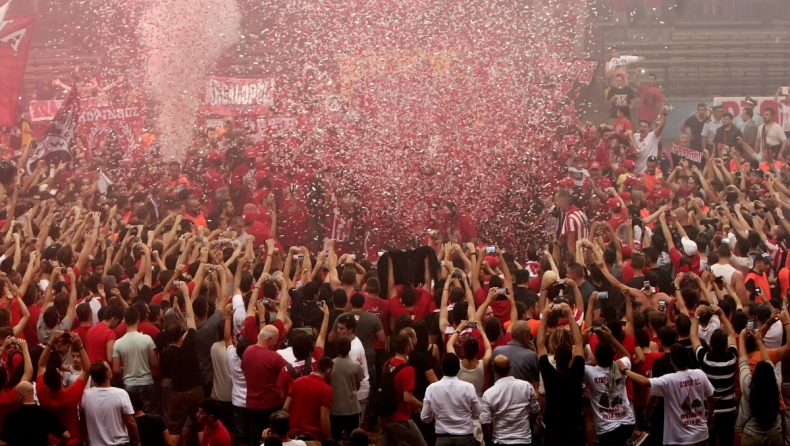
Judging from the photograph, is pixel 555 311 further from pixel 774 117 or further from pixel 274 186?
pixel 774 117

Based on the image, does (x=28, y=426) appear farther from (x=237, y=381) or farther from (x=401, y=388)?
(x=401, y=388)

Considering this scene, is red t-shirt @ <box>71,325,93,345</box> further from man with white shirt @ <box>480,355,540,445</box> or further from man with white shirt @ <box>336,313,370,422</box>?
man with white shirt @ <box>480,355,540,445</box>

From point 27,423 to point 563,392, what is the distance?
2.69 m

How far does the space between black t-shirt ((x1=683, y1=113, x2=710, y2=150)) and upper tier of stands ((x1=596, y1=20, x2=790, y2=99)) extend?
2.50 meters

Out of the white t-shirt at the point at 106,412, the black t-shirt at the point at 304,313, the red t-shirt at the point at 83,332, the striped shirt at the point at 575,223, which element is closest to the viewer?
the white t-shirt at the point at 106,412

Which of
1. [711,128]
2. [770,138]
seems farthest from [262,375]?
[770,138]

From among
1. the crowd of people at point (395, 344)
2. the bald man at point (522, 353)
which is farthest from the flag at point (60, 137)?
the bald man at point (522, 353)

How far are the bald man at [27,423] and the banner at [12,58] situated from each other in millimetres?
12835

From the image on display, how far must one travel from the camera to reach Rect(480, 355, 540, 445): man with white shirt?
206 inches

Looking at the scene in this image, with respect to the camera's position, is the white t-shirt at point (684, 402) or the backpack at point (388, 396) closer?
the white t-shirt at point (684, 402)

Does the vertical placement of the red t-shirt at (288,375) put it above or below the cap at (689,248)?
below

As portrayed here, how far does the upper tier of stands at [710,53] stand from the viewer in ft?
59.0

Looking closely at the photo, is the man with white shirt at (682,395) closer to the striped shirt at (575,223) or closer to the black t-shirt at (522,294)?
the black t-shirt at (522,294)

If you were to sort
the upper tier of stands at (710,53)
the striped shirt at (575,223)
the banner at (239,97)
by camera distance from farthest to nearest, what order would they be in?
the upper tier of stands at (710,53) → the banner at (239,97) → the striped shirt at (575,223)
